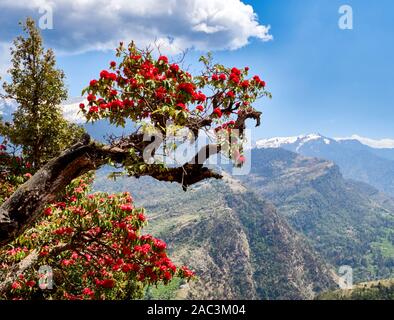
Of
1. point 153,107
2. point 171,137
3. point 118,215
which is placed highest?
point 153,107

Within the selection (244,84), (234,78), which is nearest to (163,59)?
(234,78)

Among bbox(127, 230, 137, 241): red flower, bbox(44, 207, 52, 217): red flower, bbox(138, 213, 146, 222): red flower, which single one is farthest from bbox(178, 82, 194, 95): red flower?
bbox(44, 207, 52, 217): red flower

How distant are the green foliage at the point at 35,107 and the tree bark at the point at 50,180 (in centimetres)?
1574

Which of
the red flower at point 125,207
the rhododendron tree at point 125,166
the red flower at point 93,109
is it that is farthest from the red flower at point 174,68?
the red flower at point 125,207

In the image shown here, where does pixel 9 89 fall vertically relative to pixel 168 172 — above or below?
above

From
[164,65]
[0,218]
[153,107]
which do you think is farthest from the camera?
[164,65]

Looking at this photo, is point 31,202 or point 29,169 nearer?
point 31,202

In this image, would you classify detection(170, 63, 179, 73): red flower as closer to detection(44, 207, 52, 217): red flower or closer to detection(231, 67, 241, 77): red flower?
detection(231, 67, 241, 77): red flower

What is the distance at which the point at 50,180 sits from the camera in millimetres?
9430

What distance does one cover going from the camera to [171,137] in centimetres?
973
